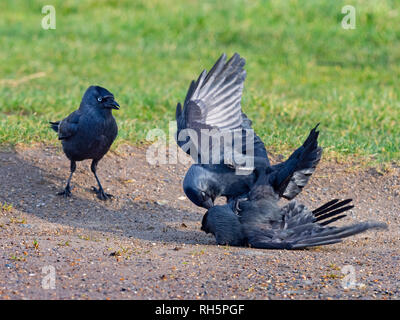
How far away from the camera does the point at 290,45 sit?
12.0 meters

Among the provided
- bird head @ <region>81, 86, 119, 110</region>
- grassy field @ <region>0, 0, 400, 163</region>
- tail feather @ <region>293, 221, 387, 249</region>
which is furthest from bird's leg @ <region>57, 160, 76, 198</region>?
tail feather @ <region>293, 221, 387, 249</region>

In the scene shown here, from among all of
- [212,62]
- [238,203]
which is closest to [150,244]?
[238,203]

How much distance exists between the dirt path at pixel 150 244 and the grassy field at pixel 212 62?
0.51m

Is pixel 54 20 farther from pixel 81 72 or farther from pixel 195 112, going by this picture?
pixel 195 112

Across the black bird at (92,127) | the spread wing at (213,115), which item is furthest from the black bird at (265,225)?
the black bird at (92,127)

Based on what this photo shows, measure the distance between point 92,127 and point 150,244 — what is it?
4.74 ft

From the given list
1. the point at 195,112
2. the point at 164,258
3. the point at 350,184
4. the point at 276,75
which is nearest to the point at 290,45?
the point at 276,75

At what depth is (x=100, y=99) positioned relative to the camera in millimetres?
6020

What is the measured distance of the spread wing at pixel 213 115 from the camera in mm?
5730

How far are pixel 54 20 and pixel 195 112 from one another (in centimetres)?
827

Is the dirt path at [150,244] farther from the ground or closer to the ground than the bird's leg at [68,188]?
closer to the ground

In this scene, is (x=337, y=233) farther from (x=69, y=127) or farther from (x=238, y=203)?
(x=69, y=127)

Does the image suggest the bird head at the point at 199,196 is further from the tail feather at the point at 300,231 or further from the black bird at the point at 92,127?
the black bird at the point at 92,127

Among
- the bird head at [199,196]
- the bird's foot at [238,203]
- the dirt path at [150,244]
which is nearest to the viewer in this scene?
the dirt path at [150,244]
